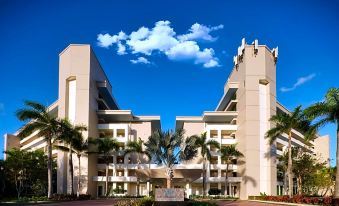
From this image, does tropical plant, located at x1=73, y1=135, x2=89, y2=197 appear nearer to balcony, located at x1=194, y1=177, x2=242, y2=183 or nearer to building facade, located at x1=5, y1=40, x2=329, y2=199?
building facade, located at x1=5, y1=40, x2=329, y2=199

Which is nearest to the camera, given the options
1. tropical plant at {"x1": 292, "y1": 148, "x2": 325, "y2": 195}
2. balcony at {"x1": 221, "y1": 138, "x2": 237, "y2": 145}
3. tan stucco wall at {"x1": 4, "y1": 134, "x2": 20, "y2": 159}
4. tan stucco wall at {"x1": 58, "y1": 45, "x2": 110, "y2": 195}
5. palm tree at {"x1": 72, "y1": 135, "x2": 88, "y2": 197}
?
palm tree at {"x1": 72, "y1": 135, "x2": 88, "y2": 197}

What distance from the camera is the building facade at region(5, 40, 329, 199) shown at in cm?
6412

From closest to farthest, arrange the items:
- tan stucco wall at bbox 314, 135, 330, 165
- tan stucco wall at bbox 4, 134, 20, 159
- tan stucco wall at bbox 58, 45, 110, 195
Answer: tan stucco wall at bbox 58, 45, 110, 195, tan stucco wall at bbox 4, 134, 20, 159, tan stucco wall at bbox 314, 135, 330, 165

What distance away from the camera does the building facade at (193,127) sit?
2525 inches

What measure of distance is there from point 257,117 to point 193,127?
16804 mm

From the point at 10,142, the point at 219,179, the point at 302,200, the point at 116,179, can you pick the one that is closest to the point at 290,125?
the point at 302,200

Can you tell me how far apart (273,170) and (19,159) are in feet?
132

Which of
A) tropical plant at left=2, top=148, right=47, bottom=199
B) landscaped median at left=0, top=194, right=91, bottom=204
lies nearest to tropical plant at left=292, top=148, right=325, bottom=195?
landscaped median at left=0, top=194, right=91, bottom=204

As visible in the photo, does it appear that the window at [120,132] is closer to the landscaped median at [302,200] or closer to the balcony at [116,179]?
the balcony at [116,179]

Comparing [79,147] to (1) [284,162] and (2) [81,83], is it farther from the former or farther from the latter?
(1) [284,162]

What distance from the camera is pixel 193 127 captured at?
78.6 m

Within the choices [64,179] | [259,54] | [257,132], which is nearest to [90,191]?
[64,179]

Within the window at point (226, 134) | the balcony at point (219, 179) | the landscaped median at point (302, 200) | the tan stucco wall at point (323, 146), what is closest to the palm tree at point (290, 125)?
the landscaped median at point (302, 200)

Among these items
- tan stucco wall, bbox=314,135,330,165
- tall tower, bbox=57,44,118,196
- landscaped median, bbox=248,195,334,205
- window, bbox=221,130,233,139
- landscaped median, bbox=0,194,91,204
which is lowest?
landscaped median, bbox=0,194,91,204
